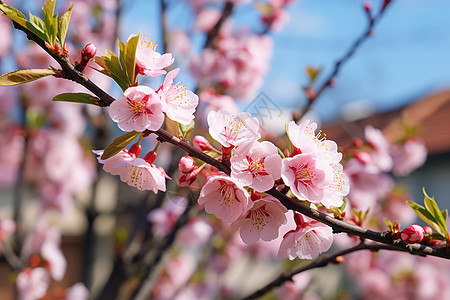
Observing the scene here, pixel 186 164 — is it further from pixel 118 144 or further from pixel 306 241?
pixel 306 241

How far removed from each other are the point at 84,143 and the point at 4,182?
377 centimetres

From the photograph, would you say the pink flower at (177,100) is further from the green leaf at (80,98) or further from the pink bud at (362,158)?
the pink bud at (362,158)

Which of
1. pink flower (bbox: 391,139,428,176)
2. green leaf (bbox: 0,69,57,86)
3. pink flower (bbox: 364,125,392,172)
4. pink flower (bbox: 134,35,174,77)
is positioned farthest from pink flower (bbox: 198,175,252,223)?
pink flower (bbox: 391,139,428,176)

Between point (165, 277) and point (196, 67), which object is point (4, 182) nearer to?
point (165, 277)

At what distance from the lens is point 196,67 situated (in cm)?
262

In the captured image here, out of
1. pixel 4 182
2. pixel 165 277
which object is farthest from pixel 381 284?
pixel 4 182

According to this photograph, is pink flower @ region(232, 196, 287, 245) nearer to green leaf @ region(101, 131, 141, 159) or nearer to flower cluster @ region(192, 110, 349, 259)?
flower cluster @ region(192, 110, 349, 259)

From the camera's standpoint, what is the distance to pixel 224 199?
844 millimetres

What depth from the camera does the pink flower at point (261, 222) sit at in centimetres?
82

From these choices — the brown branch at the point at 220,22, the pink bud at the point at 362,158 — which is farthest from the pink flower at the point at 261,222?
the brown branch at the point at 220,22

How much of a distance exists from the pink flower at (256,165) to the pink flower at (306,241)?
0.61ft

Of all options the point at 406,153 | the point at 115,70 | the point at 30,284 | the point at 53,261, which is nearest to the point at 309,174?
the point at 115,70

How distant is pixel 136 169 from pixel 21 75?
1.00 ft

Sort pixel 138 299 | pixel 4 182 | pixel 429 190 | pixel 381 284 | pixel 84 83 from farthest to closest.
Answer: pixel 429 190
pixel 4 182
pixel 381 284
pixel 138 299
pixel 84 83
